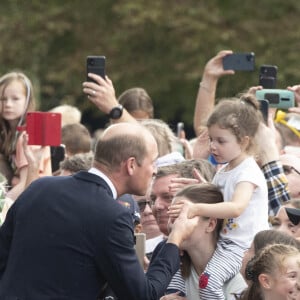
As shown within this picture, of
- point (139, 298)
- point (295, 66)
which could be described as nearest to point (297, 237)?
point (139, 298)

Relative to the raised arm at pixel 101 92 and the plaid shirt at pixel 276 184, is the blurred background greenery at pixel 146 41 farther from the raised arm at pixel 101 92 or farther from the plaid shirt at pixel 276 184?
the plaid shirt at pixel 276 184

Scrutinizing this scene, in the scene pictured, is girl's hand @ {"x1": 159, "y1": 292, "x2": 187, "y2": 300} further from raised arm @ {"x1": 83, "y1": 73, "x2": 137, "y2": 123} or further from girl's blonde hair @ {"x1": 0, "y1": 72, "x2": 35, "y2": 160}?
girl's blonde hair @ {"x1": 0, "y1": 72, "x2": 35, "y2": 160}

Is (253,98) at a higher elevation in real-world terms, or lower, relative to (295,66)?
higher

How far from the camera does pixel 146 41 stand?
22594 millimetres

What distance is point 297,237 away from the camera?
7242mm

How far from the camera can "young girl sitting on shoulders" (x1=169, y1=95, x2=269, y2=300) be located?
272 inches

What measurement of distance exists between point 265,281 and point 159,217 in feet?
4.70

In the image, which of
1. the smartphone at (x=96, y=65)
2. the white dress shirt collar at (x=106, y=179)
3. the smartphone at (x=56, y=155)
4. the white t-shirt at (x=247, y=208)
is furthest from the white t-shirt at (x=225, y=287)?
the smartphone at (x=56, y=155)

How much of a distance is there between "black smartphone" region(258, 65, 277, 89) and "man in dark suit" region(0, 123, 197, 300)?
2.74 metres

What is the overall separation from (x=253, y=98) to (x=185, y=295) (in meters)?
1.44

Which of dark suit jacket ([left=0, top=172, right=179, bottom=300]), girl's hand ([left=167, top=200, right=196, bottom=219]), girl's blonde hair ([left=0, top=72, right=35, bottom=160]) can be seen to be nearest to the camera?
dark suit jacket ([left=0, top=172, right=179, bottom=300])

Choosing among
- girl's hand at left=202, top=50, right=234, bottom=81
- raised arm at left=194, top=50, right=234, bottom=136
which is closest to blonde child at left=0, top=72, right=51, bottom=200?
raised arm at left=194, top=50, right=234, bottom=136

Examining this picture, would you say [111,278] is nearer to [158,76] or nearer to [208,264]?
[208,264]

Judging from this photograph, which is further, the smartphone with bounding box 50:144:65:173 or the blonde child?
the smartphone with bounding box 50:144:65:173
